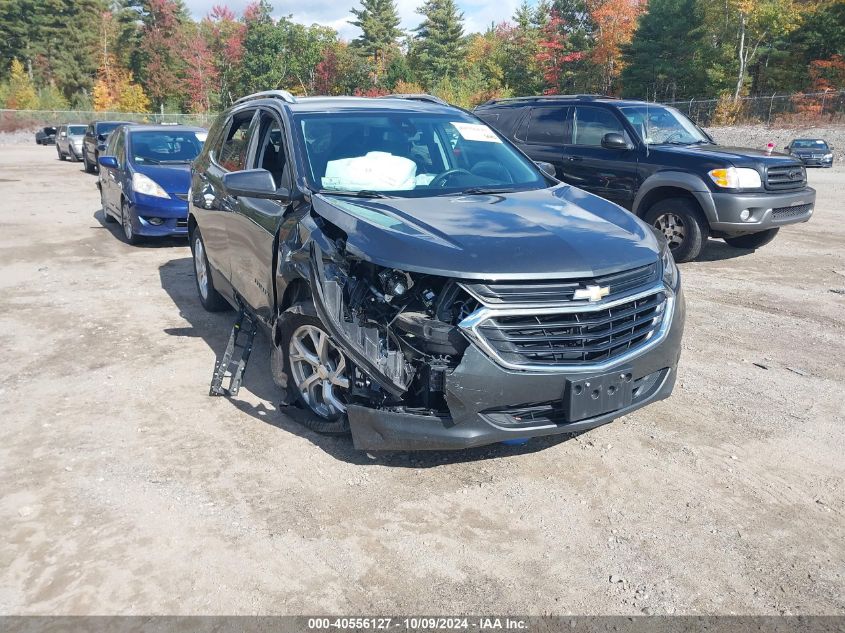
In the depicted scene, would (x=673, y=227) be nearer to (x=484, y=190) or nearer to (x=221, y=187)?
(x=484, y=190)

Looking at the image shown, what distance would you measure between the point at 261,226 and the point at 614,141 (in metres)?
5.93

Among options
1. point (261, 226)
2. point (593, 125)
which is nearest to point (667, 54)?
point (593, 125)

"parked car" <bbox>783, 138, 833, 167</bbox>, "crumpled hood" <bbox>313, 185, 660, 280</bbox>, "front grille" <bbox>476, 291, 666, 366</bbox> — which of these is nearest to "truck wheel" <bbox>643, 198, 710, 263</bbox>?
"crumpled hood" <bbox>313, 185, 660, 280</bbox>

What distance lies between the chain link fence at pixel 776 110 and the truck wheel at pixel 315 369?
3939 cm

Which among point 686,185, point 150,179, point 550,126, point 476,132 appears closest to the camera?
point 476,132

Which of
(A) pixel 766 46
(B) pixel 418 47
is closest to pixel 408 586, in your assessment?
(A) pixel 766 46

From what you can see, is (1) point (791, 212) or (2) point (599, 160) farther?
(2) point (599, 160)

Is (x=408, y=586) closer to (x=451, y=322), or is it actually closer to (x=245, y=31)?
(x=451, y=322)

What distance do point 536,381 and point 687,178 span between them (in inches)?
249

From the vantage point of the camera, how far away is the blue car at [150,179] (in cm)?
986

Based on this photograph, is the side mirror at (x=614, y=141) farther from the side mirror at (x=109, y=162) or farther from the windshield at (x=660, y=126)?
the side mirror at (x=109, y=162)

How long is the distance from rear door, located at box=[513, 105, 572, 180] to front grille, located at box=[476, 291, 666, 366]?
263 inches

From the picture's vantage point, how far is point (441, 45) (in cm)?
6731

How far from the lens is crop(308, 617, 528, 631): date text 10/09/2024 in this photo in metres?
2.64
